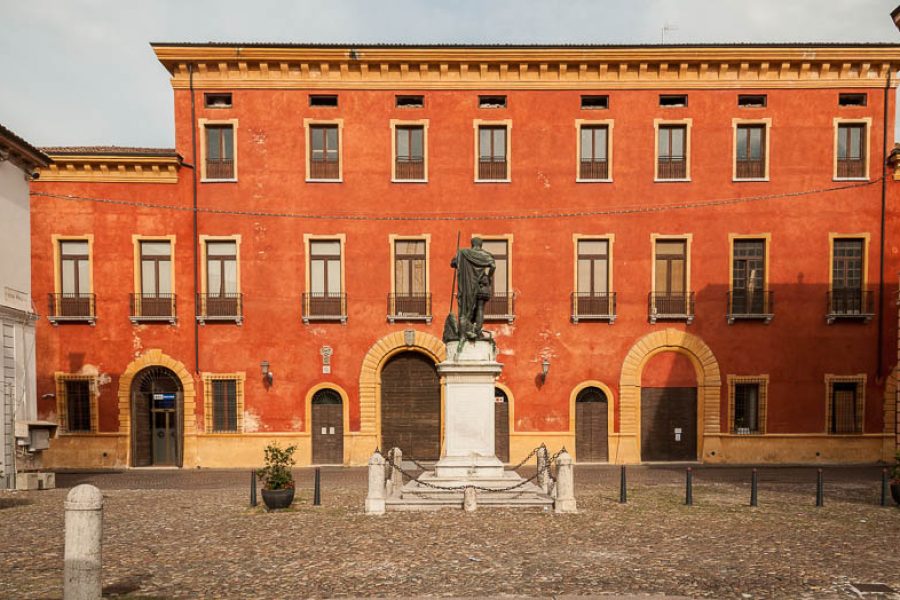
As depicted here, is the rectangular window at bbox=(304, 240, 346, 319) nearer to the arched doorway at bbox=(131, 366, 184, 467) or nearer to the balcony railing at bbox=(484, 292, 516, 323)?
the balcony railing at bbox=(484, 292, 516, 323)

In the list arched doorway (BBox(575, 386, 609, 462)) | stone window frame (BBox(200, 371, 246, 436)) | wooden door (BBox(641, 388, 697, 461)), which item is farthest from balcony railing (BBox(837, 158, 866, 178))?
stone window frame (BBox(200, 371, 246, 436))

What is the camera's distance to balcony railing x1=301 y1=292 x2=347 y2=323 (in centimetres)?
2609

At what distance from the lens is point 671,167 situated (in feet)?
87.8

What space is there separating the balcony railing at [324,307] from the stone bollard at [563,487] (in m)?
13.6

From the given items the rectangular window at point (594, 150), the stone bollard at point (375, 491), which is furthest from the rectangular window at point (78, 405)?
the rectangular window at point (594, 150)

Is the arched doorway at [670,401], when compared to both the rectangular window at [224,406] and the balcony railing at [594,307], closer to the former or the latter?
the balcony railing at [594,307]

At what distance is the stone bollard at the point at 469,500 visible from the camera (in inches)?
566

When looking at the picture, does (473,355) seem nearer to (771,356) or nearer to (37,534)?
(37,534)

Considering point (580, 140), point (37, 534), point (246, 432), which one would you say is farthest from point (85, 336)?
point (580, 140)

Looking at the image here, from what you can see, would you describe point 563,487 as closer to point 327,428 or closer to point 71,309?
point 327,428

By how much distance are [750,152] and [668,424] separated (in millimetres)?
11324

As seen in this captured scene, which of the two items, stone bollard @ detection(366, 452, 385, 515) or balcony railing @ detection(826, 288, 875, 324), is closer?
stone bollard @ detection(366, 452, 385, 515)

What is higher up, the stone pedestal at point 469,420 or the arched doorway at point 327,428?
the stone pedestal at point 469,420

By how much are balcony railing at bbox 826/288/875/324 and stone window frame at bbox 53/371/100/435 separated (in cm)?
2862
